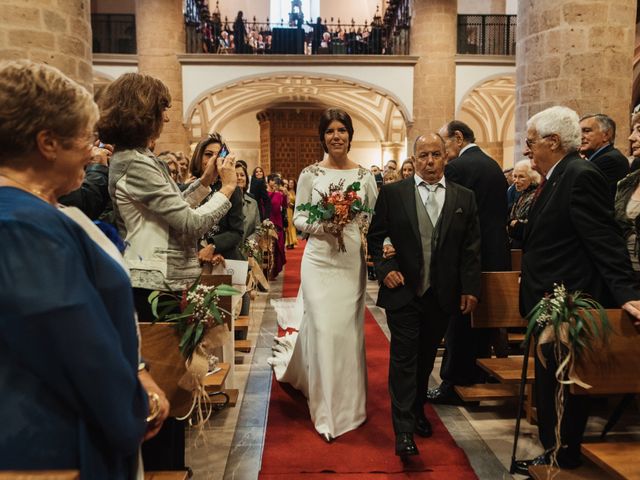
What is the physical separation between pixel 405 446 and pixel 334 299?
2.97 feet

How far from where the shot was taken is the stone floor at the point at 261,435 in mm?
2930

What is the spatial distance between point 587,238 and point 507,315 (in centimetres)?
103

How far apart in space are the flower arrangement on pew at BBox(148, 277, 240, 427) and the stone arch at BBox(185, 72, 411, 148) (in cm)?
1507

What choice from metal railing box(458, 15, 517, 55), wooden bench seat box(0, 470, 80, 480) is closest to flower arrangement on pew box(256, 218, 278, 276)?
wooden bench seat box(0, 470, 80, 480)

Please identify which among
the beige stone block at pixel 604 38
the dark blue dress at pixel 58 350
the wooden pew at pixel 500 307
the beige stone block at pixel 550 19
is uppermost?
the beige stone block at pixel 550 19

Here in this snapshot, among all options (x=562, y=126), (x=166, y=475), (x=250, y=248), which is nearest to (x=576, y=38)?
(x=562, y=126)

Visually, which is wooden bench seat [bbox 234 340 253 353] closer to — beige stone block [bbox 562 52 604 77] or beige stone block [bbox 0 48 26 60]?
beige stone block [bbox 0 48 26 60]

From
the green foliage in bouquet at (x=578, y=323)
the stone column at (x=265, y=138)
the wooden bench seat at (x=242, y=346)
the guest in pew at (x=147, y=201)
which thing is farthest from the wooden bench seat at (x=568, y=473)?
the stone column at (x=265, y=138)

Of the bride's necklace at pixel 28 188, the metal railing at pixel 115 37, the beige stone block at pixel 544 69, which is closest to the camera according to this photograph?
the bride's necklace at pixel 28 188

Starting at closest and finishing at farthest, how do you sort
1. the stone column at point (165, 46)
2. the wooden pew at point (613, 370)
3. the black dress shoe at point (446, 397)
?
the wooden pew at point (613, 370)
the black dress shoe at point (446, 397)
the stone column at point (165, 46)

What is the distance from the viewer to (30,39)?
14.0 feet

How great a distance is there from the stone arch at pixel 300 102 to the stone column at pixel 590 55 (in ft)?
38.2

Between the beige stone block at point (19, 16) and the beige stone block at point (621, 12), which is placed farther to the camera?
the beige stone block at point (621, 12)

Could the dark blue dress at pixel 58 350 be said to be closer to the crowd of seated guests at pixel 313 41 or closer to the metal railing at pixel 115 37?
the crowd of seated guests at pixel 313 41
